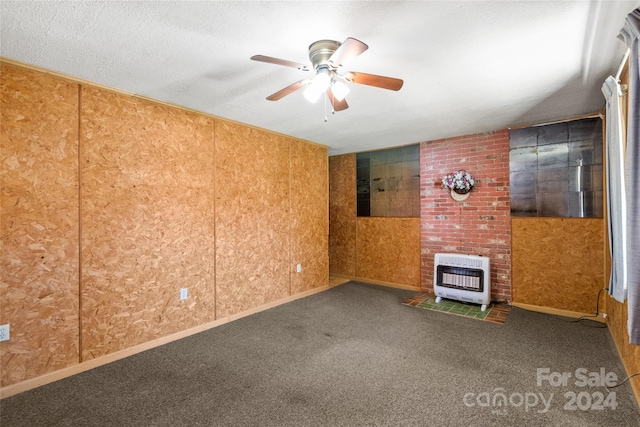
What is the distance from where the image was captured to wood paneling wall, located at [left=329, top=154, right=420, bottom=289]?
512 cm

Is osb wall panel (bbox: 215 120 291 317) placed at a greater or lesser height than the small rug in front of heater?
greater

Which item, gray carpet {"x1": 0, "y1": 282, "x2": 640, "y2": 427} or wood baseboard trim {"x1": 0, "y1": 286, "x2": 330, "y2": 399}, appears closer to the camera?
gray carpet {"x1": 0, "y1": 282, "x2": 640, "y2": 427}

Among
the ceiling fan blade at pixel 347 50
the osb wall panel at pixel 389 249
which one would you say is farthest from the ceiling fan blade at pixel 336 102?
the osb wall panel at pixel 389 249

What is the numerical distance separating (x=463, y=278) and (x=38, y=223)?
4.56 meters

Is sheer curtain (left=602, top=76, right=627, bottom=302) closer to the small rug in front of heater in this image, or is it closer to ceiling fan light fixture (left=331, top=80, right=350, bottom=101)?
the small rug in front of heater

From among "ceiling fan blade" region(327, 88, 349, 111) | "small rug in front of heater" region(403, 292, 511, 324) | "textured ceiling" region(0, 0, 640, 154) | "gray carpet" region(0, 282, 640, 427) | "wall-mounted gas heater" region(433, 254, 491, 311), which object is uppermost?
"textured ceiling" region(0, 0, 640, 154)

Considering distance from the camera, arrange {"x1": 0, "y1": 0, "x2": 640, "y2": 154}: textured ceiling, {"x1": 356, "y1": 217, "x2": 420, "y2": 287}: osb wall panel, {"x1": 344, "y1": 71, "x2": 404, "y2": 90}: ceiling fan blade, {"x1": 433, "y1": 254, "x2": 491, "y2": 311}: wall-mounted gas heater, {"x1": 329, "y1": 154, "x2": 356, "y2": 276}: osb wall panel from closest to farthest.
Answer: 1. {"x1": 0, "y1": 0, "x2": 640, "y2": 154}: textured ceiling
2. {"x1": 344, "y1": 71, "x2": 404, "y2": 90}: ceiling fan blade
3. {"x1": 433, "y1": 254, "x2": 491, "y2": 311}: wall-mounted gas heater
4. {"x1": 356, "y1": 217, "x2": 420, "y2": 287}: osb wall panel
5. {"x1": 329, "y1": 154, "x2": 356, "y2": 276}: osb wall panel

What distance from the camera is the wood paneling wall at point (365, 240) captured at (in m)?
5.12

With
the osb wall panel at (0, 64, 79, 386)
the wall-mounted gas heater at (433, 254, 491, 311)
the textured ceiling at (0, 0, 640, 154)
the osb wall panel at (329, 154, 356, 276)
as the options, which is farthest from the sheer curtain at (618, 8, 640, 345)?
the osb wall panel at (329, 154, 356, 276)

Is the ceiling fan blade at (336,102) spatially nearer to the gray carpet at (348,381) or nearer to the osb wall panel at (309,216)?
the gray carpet at (348,381)

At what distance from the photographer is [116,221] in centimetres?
278

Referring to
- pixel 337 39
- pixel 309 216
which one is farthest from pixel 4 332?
pixel 309 216

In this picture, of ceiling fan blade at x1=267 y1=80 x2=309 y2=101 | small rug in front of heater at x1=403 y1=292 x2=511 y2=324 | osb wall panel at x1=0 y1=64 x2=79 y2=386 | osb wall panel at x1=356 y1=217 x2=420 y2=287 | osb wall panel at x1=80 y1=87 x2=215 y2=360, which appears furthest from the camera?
A: osb wall panel at x1=356 y1=217 x2=420 y2=287

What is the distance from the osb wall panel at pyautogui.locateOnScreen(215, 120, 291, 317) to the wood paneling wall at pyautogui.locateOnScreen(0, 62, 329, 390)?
2 centimetres
